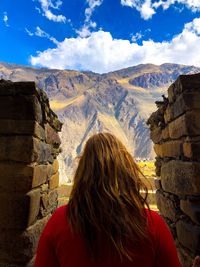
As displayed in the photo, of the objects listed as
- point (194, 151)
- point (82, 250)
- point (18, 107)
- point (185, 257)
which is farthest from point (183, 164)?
point (82, 250)

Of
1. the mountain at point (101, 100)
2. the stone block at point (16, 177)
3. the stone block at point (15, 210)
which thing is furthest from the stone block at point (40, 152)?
the mountain at point (101, 100)

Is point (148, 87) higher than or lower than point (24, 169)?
higher

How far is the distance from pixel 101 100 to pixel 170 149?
12530cm

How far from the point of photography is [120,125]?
112 m

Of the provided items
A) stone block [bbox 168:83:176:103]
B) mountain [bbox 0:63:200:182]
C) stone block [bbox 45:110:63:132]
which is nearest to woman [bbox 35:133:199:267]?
stone block [bbox 168:83:176:103]

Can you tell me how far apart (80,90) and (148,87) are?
34.5m

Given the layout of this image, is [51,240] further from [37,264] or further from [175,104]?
[175,104]

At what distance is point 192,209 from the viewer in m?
3.58

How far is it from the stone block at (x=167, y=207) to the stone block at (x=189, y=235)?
221 mm

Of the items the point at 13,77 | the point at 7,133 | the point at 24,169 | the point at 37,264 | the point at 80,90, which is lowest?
the point at 37,264

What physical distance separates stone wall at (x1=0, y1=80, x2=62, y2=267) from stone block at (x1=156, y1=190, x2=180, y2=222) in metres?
1.77

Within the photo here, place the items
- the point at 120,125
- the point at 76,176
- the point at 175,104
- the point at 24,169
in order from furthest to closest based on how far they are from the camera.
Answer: the point at 120,125
the point at 175,104
the point at 24,169
the point at 76,176

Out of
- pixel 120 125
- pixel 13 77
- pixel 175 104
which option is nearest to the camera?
pixel 175 104

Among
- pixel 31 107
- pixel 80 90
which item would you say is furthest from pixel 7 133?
pixel 80 90
